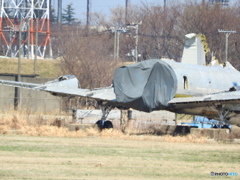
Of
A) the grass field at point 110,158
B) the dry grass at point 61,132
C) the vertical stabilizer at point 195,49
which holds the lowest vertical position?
the dry grass at point 61,132

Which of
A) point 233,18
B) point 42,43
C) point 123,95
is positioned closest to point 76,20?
point 42,43

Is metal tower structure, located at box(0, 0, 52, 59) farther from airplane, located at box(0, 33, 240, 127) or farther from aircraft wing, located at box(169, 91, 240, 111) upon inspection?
aircraft wing, located at box(169, 91, 240, 111)

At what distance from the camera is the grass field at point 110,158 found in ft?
54.7

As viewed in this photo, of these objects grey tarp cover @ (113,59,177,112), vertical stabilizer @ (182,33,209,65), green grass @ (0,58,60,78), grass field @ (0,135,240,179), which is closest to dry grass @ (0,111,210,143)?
grass field @ (0,135,240,179)

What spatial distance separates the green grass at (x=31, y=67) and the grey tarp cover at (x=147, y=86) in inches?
1643

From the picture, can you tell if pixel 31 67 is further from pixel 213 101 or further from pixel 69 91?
pixel 213 101

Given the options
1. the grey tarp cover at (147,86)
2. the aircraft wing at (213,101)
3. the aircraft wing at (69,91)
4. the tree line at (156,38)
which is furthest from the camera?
the tree line at (156,38)

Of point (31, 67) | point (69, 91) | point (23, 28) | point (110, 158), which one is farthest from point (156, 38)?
point (110, 158)

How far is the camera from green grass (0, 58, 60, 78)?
237ft

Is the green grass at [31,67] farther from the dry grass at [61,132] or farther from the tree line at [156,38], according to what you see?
the dry grass at [61,132]

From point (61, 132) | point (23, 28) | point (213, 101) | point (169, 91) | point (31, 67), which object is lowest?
point (61, 132)

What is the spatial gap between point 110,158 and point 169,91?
992 cm

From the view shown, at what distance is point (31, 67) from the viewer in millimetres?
74250

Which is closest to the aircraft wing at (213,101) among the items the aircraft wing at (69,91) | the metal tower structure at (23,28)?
the aircraft wing at (69,91)
